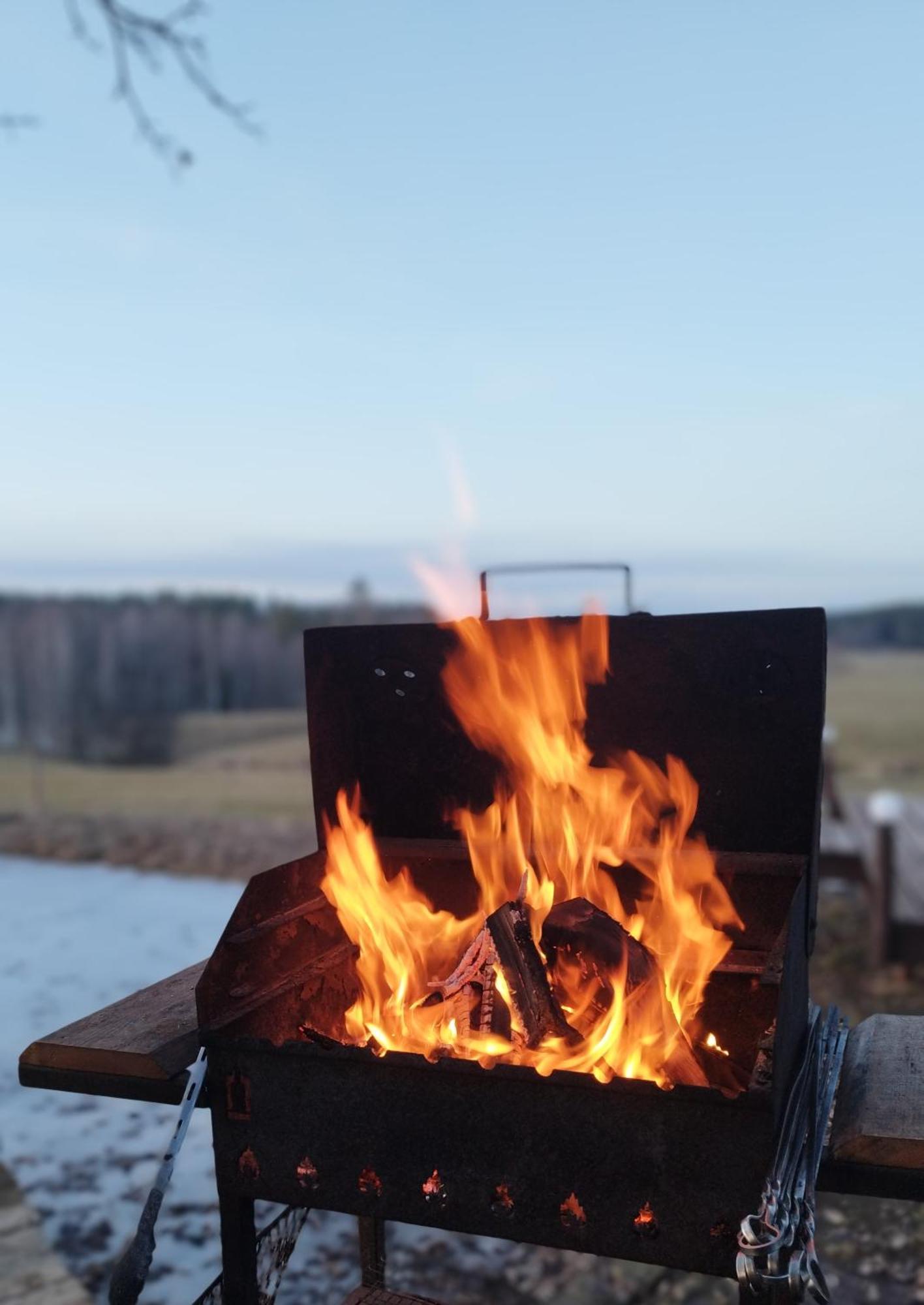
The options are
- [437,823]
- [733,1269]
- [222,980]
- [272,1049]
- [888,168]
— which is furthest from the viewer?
[888,168]

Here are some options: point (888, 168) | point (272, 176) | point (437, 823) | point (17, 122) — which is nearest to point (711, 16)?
point (888, 168)

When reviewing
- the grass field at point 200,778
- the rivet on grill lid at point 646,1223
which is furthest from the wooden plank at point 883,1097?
the grass field at point 200,778

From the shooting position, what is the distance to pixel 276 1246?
233 centimetres

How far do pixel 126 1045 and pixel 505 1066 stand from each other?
895 mm

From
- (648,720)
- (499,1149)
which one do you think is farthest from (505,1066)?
(648,720)

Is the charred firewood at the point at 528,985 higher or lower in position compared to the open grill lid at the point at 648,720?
lower

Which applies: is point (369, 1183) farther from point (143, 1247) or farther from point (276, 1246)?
point (276, 1246)

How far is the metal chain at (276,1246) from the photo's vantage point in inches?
83.0

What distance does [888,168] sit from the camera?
424 cm

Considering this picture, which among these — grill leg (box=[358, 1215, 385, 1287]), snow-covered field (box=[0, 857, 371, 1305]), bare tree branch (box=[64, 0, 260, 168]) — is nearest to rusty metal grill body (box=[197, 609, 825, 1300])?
grill leg (box=[358, 1215, 385, 1287])

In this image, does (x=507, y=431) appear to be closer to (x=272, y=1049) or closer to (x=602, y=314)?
(x=602, y=314)

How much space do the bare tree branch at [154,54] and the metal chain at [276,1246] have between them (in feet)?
11.1

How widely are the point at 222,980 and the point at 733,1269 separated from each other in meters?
1.09

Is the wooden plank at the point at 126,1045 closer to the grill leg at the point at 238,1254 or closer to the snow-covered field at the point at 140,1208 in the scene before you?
the grill leg at the point at 238,1254
